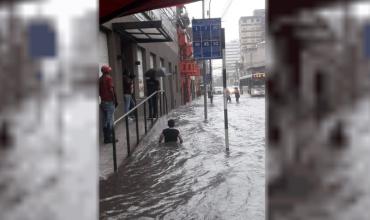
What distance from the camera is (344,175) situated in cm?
128

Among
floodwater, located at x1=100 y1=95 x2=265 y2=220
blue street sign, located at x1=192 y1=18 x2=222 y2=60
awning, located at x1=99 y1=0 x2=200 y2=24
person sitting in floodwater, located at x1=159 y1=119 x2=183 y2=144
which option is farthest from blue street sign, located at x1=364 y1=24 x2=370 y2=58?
blue street sign, located at x1=192 y1=18 x2=222 y2=60

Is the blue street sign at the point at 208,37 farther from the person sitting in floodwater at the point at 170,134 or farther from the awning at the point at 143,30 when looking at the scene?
the person sitting in floodwater at the point at 170,134

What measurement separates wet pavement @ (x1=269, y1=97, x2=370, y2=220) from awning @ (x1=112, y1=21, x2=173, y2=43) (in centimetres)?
1125

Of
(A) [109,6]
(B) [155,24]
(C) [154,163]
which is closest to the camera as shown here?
(A) [109,6]

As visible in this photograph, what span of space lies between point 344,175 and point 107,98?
7551 mm

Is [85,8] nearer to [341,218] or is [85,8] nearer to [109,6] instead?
[341,218]

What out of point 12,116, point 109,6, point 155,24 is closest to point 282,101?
point 12,116

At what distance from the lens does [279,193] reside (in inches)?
53.1

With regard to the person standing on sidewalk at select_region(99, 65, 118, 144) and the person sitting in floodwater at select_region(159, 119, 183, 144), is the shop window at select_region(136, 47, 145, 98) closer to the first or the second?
the person sitting in floodwater at select_region(159, 119, 183, 144)

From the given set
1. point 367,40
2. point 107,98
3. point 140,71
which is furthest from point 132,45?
point 367,40

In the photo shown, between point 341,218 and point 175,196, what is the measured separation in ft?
14.8

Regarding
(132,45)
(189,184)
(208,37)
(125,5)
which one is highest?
(132,45)

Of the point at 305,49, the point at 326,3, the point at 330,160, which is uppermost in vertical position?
the point at 326,3

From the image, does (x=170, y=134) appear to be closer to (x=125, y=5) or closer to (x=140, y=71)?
(x=125, y=5)
